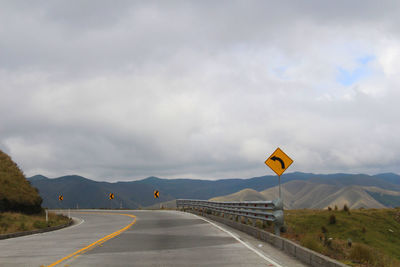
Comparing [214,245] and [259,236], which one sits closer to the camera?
[214,245]

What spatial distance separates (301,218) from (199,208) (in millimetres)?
9638

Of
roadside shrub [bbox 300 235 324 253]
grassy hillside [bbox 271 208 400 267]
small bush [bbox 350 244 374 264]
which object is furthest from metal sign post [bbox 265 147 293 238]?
grassy hillside [bbox 271 208 400 267]

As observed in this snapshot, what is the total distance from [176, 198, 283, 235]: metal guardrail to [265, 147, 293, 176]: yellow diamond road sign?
1.39 m

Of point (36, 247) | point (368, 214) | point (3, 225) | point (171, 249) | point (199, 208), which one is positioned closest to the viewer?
point (171, 249)

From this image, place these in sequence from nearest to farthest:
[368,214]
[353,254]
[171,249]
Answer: [353,254] < [171,249] < [368,214]

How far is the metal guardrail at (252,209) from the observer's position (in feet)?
49.7

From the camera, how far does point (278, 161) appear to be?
16906 mm

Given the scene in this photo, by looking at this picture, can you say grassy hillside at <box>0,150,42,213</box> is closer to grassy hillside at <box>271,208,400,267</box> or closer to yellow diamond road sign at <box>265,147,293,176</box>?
grassy hillside at <box>271,208,400,267</box>

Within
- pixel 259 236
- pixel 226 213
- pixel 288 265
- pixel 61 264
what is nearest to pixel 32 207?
pixel 226 213

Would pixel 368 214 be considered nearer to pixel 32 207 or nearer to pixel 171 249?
pixel 32 207

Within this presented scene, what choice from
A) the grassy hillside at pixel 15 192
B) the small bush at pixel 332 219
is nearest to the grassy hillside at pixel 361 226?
the small bush at pixel 332 219

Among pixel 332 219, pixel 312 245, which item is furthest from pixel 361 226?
pixel 312 245

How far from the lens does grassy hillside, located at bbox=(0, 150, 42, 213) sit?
3366 cm

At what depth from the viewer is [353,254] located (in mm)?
11344
